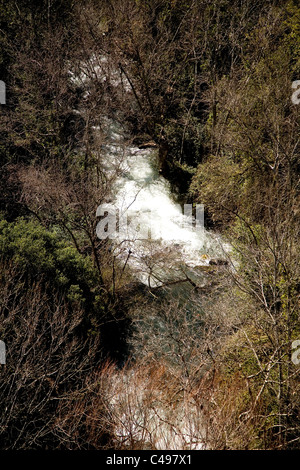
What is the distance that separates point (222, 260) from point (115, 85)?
12.6 m

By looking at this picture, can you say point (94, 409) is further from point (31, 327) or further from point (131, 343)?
point (131, 343)

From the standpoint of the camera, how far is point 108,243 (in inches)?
583

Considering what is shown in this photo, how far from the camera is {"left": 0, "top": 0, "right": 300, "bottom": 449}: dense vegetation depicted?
28.4 ft

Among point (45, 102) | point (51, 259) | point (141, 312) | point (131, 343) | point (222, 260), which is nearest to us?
point (51, 259)

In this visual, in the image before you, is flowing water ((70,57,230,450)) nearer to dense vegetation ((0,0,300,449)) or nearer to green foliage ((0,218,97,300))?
dense vegetation ((0,0,300,449))

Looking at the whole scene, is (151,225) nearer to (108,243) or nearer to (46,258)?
(108,243)

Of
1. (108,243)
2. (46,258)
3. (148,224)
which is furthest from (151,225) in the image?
(46,258)

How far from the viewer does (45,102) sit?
1705 cm

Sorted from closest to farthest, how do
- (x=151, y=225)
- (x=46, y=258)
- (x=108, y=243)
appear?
(x=46, y=258)
(x=108, y=243)
(x=151, y=225)

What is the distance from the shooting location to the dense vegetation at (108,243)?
8656mm

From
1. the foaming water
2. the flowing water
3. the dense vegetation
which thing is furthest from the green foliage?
the foaming water
